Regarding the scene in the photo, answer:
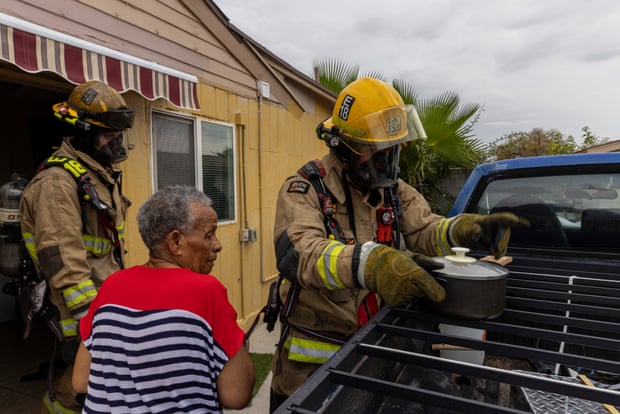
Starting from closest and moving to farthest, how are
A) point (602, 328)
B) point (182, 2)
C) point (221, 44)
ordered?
point (602, 328), point (182, 2), point (221, 44)

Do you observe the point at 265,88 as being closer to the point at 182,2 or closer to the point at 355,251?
the point at 182,2

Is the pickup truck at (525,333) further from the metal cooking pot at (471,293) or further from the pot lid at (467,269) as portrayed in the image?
the pot lid at (467,269)

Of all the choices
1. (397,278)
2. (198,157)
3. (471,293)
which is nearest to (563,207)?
(471,293)

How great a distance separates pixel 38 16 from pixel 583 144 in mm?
21907

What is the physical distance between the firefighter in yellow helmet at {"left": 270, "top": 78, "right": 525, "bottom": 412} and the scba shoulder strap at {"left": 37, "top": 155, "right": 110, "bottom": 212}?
1.05 m

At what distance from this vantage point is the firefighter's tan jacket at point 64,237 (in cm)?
185

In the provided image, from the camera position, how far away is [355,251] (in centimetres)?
133

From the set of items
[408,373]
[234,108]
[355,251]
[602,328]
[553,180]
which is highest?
[234,108]

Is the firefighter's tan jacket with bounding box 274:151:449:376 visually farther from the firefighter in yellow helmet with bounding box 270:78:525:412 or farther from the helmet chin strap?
the helmet chin strap

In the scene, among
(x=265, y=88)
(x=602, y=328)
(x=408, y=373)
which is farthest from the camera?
(x=265, y=88)

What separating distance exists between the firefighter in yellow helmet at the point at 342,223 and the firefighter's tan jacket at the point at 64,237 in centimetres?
101

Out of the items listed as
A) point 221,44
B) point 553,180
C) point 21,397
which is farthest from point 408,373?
point 221,44

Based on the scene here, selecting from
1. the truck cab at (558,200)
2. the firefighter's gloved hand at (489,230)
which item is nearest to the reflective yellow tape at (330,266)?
the firefighter's gloved hand at (489,230)

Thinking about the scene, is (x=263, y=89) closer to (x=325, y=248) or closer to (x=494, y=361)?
(x=325, y=248)
